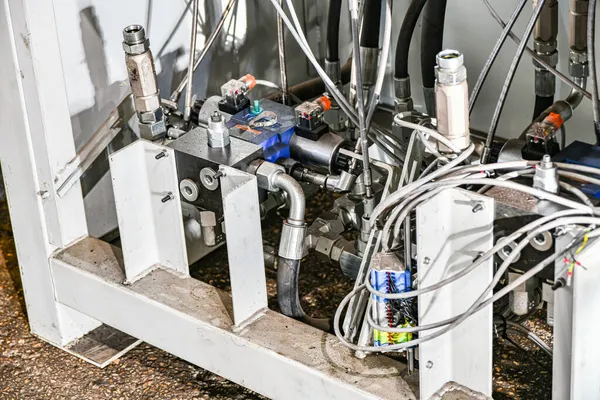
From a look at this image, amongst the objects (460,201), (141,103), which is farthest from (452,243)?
(141,103)

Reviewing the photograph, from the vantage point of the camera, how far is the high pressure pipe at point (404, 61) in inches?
74.6

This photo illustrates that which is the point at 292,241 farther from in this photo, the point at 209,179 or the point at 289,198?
the point at 209,179

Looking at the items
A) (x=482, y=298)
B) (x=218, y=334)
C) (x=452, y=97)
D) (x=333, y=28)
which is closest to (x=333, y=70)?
(x=333, y=28)

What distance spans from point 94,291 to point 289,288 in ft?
1.27

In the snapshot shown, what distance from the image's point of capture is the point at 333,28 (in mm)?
2066

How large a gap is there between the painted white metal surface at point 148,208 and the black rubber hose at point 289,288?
19 cm

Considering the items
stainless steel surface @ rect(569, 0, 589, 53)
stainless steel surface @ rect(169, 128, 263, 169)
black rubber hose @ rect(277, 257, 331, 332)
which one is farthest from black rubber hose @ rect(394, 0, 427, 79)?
black rubber hose @ rect(277, 257, 331, 332)

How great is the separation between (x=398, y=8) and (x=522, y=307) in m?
0.99

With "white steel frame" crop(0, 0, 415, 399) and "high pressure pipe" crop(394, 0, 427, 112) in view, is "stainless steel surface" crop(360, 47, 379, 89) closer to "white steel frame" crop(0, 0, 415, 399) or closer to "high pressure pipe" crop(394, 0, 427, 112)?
"high pressure pipe" crop(394, 0, 427, 112)

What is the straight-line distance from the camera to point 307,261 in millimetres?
2211

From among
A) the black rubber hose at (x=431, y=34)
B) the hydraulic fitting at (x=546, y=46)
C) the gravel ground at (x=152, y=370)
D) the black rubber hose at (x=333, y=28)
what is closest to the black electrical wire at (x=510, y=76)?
the hydraulic fitting at (x=546, y=46)

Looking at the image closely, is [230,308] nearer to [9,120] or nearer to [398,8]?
[9,120]

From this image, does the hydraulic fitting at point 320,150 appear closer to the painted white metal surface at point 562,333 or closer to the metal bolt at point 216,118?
the metal bolt at point 216,118

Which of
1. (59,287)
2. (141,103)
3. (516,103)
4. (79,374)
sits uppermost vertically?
(141,103)
